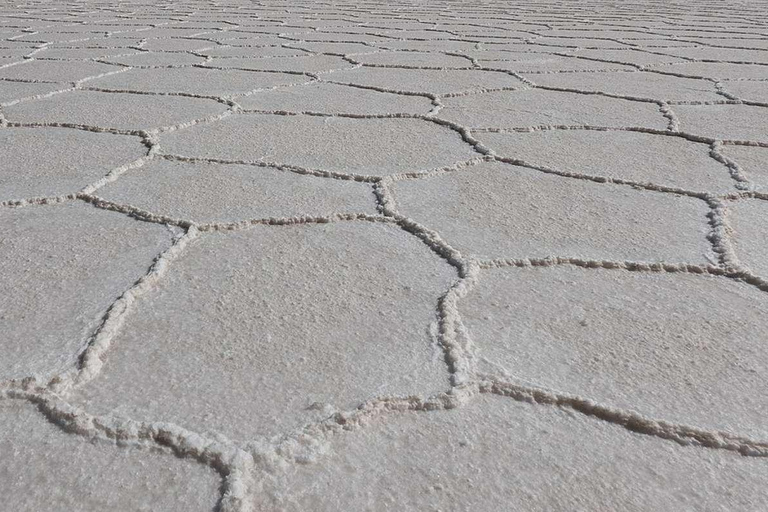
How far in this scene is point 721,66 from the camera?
2.62 meters

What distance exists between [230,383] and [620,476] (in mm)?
385

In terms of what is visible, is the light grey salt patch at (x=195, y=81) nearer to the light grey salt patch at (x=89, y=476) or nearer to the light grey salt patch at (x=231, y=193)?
the light grey salt patch at (x=231, y=193)

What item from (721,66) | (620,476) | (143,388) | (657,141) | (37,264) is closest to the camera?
(620,476)

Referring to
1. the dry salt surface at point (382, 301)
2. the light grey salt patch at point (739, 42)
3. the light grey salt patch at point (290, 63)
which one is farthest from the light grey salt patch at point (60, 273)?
the light grey salt patch at point (739, 42)

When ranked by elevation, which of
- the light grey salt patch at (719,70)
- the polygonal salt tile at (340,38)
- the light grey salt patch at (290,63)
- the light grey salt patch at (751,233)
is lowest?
the polygonal salt tile at (340,38)

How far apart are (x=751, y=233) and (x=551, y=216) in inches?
11.9

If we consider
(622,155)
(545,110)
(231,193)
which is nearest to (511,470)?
(231,193)

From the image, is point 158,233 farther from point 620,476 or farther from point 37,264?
point 620,476

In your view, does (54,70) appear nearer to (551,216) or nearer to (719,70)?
(551,216)

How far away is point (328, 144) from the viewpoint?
157cm

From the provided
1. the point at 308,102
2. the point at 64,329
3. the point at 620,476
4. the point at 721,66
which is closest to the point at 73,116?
the point at 308,102

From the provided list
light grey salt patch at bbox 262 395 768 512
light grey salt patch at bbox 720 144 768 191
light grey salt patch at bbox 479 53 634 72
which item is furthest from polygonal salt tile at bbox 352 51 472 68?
light grey salt patch at bbox 262 395 768 512

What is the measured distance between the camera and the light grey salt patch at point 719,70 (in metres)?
2.43

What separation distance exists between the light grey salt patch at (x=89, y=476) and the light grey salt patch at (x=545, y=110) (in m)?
1.30
